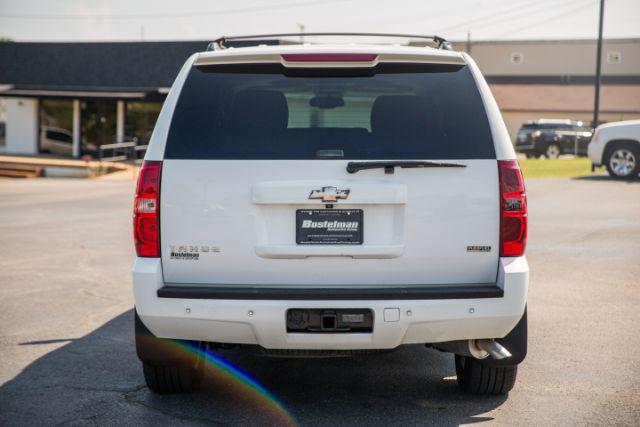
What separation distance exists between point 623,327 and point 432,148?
3541 millimetres

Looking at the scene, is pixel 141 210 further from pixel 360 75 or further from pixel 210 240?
pixel 360 75

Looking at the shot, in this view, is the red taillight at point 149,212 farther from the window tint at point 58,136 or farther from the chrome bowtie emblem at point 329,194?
the window tint at point 58,136

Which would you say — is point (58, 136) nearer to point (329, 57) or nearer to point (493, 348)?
point (329, 57)

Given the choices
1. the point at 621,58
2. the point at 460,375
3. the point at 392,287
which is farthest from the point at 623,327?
the point at 621,58

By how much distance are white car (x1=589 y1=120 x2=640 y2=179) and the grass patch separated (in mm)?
1628

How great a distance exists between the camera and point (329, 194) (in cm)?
446

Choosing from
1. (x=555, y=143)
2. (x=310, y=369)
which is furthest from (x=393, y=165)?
(x=555, y=143)

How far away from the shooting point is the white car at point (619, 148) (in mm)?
21797

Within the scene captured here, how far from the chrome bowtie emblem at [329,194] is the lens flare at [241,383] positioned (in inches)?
46.4

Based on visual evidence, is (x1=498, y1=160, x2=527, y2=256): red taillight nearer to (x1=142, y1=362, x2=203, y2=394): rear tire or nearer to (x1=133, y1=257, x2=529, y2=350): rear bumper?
(x1=133, y1=257, x2=529, y2=350): rear bumper

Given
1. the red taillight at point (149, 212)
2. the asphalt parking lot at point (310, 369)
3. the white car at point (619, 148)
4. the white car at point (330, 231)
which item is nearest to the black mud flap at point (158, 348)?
the white car at point (330, 231)

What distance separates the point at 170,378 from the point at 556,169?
23839mm

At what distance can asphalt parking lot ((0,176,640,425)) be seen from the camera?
4.90 meters

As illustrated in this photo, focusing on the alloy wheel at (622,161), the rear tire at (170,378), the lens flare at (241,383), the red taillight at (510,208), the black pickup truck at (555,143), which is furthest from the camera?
the black pickup truck at (555,143)
